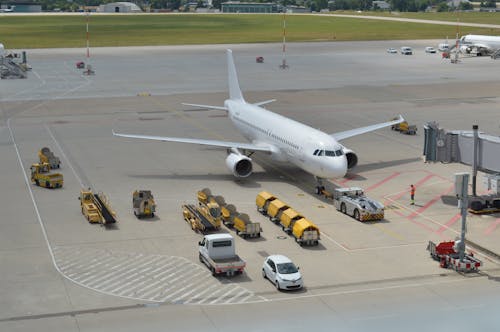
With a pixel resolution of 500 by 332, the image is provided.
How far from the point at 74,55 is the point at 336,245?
143 meters

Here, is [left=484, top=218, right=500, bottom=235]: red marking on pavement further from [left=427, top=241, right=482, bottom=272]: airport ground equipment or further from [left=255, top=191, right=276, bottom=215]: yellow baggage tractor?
[left=255, top=191, right=276, bottom=215]: yellow baggage tractor

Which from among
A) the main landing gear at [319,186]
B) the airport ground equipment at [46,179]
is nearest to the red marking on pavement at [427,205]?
the main landing gear at [319,186]

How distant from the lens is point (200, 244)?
159 ft

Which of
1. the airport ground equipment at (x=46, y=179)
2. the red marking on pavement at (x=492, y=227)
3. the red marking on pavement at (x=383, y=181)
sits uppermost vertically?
the airport ground equipment at (x=46, y=179)

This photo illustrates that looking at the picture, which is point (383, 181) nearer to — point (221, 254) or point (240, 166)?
point (240, 166)

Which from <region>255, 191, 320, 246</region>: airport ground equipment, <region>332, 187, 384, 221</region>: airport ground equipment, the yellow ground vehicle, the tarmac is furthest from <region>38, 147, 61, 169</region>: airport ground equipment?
<region>332, 187, 384, 221</region>: airport ground equipment

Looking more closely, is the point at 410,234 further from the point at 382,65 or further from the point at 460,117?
the point at 382,65

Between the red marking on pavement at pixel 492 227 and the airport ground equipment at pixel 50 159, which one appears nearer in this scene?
the red marking on pavement at pixel 492 227

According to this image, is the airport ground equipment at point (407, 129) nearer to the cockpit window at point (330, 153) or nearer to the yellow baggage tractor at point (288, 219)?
the cockpit window at point (330, 153)

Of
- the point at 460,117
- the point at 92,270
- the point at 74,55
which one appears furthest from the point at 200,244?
the point at 74,55

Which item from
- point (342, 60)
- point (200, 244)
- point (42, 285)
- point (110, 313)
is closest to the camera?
point (110, 313)

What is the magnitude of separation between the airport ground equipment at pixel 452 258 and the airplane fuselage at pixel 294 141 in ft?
45.2

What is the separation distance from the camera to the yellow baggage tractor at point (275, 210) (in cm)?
5556

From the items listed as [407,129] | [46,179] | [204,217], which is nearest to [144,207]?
[204,217]
